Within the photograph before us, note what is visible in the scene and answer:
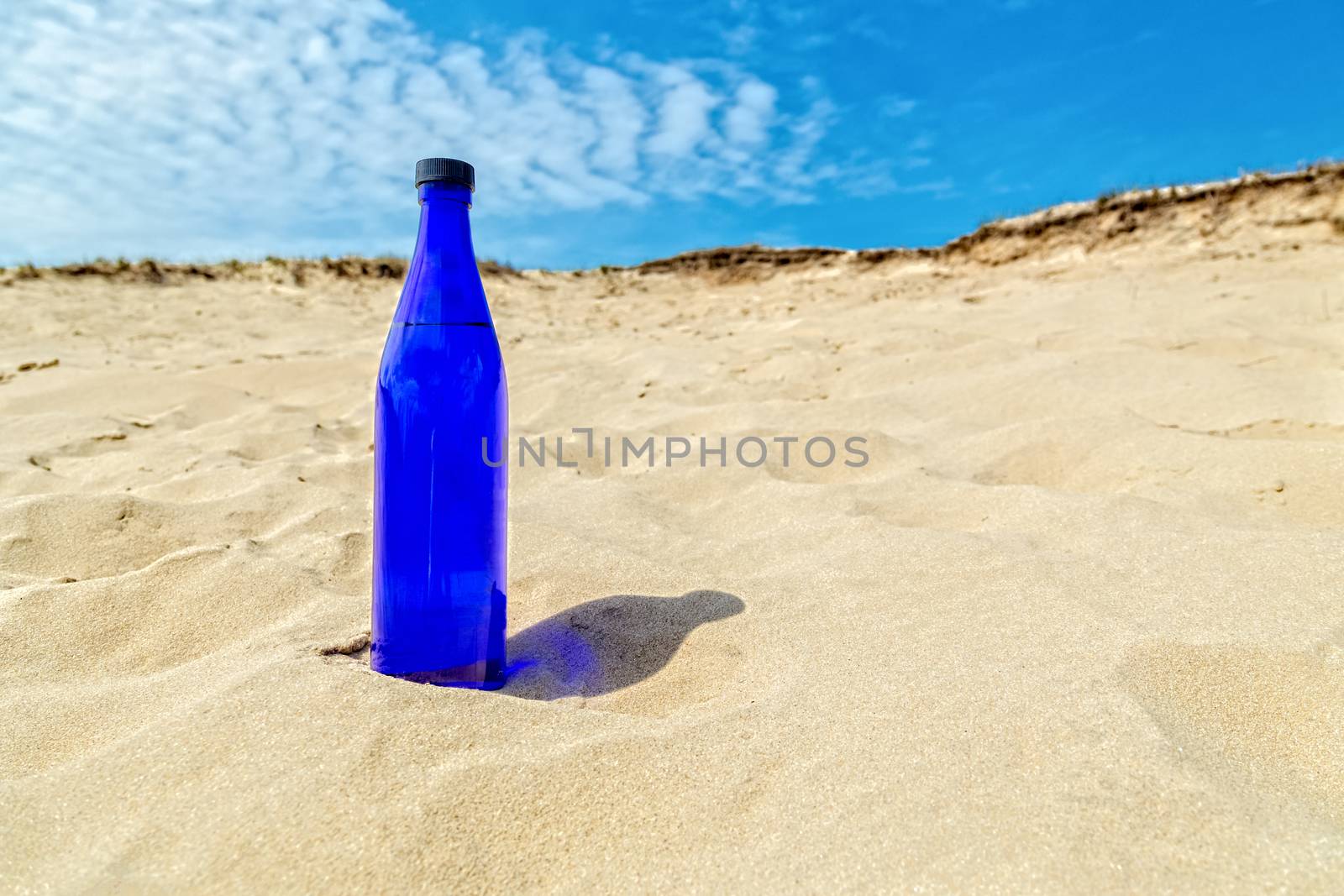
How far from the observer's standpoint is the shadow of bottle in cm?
138

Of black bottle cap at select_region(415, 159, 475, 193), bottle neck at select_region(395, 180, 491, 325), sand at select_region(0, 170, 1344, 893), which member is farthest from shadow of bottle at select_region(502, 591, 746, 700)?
black bottle cap at select_region(415, 159, 475, 193)

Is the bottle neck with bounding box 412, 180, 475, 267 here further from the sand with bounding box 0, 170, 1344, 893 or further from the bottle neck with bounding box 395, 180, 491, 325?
the sand with bounding box 0, 170, 1344, 893

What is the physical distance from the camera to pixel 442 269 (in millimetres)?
1434

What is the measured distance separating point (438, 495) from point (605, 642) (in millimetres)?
396

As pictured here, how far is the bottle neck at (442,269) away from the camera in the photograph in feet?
4.65

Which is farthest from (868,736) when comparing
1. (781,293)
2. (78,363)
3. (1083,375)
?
(781,293)

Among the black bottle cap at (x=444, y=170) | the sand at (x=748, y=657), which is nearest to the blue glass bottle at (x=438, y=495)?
the black bottle cap at (x=444, y=170)

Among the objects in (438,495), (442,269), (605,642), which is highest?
(442,269)

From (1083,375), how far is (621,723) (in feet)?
8.94

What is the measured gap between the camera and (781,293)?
27.3 feet

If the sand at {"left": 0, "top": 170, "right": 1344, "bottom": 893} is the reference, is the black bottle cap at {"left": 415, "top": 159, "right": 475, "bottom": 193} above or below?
above

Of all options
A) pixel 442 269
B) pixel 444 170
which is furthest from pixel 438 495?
pixel 444 170

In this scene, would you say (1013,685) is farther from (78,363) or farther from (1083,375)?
(78,363)

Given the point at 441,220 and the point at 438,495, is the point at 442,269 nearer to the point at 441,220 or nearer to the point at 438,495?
the point at 441,220
